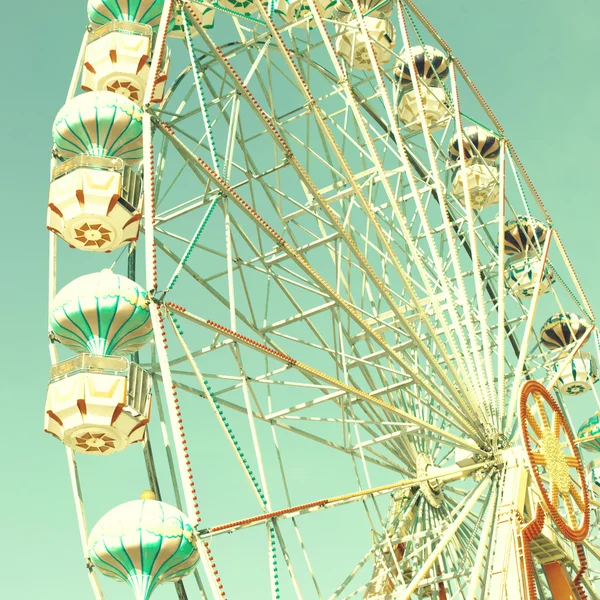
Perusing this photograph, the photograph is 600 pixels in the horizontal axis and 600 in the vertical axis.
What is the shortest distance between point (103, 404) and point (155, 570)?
62.7 inches

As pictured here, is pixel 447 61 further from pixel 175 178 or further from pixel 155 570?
pixel 155 570

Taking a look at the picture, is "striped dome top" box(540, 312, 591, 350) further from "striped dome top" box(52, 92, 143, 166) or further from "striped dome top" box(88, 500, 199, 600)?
"striped dome top" box(88, 500, 199, 600)

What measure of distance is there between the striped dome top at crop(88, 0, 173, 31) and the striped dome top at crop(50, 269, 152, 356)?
4153 millimetres

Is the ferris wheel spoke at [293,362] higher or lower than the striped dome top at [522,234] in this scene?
lower

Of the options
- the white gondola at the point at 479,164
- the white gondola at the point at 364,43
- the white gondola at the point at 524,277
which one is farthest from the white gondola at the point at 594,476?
the white gondola at the point at 364,43

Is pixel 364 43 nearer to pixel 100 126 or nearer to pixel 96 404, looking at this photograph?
pixel 100 126

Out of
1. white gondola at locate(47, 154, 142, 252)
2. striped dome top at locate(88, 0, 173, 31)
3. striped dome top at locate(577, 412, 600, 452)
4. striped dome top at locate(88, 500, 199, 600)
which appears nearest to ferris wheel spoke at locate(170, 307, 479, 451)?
striped dome top at locate(88, 500, 199, 600)

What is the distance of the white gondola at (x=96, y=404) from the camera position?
8.88 metres

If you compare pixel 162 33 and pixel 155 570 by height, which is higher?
pixel 162 33

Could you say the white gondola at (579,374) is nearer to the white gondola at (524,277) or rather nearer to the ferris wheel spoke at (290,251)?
the white gondola at (524,277)

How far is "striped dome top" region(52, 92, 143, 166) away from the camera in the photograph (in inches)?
403

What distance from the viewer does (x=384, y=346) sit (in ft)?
35.7

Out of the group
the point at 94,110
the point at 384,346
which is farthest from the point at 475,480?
the point at 94,110

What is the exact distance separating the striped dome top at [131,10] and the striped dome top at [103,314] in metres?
4.15
